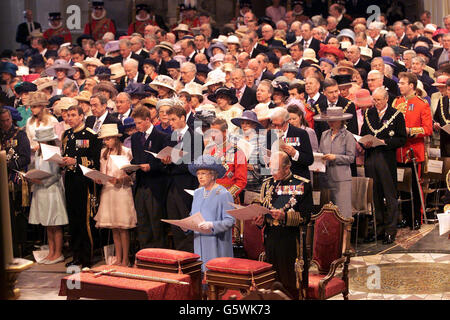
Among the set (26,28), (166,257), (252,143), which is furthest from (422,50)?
(26,28)

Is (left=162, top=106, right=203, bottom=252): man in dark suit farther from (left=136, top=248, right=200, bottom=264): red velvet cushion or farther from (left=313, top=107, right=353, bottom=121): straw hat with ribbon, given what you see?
(left=136, top=248, right=200, bottom=264): red velvet cushion

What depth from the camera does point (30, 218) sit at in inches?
364

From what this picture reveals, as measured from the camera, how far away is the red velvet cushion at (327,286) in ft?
21.1

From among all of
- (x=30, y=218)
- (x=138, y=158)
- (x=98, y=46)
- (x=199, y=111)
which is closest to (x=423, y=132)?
(x=199, y=111)

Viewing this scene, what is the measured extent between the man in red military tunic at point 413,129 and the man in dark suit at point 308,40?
3.90 meters

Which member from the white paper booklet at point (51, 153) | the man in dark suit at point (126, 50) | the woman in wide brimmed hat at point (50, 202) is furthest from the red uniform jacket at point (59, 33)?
the white paper booklet at point (51, 153)

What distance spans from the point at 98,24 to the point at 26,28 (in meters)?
1.77

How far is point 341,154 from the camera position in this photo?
352 inches

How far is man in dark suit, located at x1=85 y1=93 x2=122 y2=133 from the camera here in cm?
928

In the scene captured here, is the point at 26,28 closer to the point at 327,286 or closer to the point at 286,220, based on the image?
the point at 286,220

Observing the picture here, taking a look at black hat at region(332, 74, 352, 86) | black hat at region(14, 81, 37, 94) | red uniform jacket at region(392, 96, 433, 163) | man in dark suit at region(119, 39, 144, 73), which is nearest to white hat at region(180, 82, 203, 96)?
black hat at region(332, 74, 352, 86)

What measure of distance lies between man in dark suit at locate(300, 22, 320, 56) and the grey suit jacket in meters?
5.17

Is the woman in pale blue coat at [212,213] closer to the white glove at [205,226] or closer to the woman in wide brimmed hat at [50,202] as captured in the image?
the white glove at [205,226]

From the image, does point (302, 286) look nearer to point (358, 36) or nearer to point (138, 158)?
point (138, 158)
